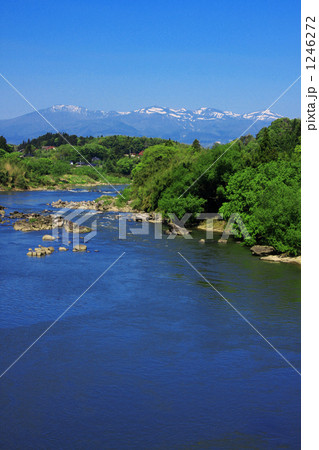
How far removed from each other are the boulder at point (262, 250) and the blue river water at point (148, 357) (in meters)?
3.07

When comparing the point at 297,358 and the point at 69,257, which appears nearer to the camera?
the point at 297,358

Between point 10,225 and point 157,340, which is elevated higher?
point 10,225

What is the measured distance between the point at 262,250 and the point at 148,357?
1684 centimetres

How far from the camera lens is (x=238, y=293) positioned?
22.2 meters

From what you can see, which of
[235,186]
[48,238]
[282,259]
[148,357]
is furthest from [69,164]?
[148,357]

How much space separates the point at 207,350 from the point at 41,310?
280 inches

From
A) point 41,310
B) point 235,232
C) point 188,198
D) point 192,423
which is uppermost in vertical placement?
point 188,198

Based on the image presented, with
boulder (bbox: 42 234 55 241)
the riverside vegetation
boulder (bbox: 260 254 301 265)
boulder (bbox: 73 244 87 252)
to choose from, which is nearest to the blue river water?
boulder (bbox: 260 254 301 265)

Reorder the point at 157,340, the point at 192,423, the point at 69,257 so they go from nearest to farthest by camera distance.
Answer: the point at 192,423
the point at 157,340
the point at 69,257

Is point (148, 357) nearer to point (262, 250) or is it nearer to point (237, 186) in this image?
point (262, 250)

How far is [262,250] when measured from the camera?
101ft
